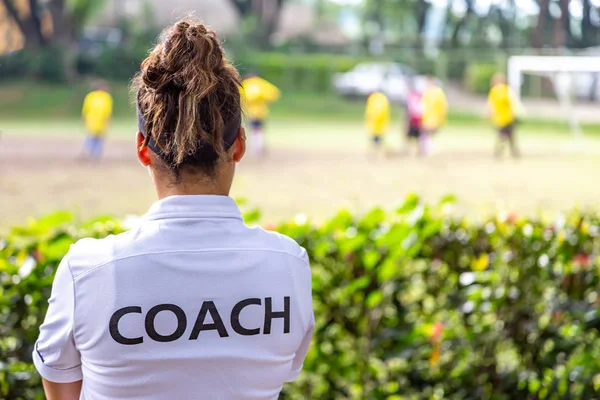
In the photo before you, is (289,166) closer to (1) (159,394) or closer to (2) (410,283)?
(2) (410,283)

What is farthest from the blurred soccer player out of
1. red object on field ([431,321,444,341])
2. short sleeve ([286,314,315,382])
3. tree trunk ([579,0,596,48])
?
short sleeve ([286,314,315,382])

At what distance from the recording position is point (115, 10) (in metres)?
31.1

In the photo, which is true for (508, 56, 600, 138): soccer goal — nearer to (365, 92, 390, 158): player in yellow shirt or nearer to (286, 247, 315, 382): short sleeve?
(365, 92, 390, 158): player in yellow shirt

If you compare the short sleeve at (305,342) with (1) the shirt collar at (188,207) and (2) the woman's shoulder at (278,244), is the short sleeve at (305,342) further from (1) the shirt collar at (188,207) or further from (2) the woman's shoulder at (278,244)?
(1) the shirt collar at (188,207)

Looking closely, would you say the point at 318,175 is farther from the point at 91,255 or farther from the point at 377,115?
the point at 91,255

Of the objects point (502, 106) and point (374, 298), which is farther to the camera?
point (502, 106)

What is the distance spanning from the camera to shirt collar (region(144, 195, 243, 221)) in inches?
49.4

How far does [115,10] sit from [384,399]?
30.6 meters

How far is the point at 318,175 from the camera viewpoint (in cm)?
1231

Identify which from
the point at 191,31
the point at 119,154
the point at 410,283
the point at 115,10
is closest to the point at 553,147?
the point at 119,154

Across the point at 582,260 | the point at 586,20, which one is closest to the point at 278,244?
the point at 582,260

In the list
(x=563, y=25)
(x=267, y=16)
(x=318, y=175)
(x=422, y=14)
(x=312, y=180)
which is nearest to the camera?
(x=563, y=25)

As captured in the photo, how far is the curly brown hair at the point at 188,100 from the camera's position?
48.1 inches

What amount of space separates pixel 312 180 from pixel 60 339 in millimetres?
10635
